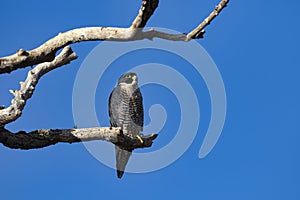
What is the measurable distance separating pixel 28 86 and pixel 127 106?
607cm

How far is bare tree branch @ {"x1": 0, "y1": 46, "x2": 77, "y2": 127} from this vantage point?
223 inches

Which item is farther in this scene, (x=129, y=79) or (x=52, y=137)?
(x=129, y=79)

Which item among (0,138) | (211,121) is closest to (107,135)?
(0,138)

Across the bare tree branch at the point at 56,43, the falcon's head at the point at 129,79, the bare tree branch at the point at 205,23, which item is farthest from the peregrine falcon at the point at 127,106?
the bare tree branch at the point at 205,23

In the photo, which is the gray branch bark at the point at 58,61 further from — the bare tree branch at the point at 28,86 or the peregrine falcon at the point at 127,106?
the peregrine falcon at the point at 127,106

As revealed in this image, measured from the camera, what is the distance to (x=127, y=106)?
38.9ft

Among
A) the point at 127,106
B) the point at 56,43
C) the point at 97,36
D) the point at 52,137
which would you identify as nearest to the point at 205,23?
the point at 97,36

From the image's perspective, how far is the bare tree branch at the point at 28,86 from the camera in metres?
5.67

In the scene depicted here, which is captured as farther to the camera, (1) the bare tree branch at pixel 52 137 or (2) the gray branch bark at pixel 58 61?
(1) the bare tree branch at pixel 52 137

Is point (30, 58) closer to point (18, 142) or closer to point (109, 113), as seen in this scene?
point (18, 142)

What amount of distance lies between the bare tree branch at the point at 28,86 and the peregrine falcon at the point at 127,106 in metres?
5.31

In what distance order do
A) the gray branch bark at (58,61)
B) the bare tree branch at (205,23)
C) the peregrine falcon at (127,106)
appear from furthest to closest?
the peregrine falcon at (127,106)
the gray branch bark at (58,61)
the bare tree branch at (205,23)

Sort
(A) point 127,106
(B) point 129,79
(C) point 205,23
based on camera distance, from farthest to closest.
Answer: (B) point 129,79 < (A) point 127,106 < (C) point 205,23

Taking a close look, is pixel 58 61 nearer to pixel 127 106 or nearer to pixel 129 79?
pixel 127 106
